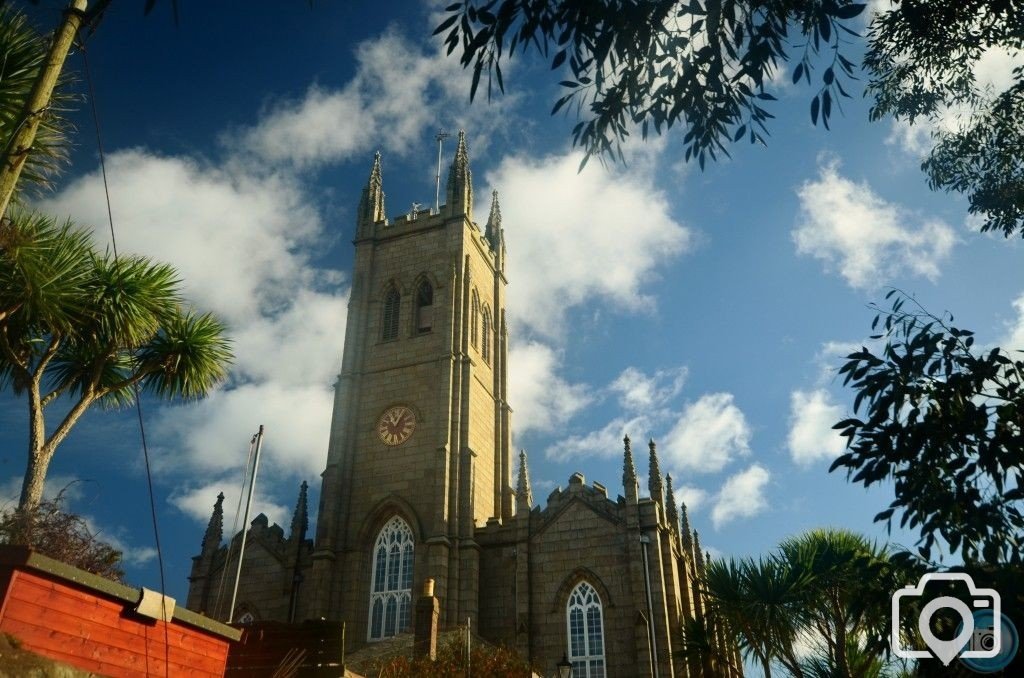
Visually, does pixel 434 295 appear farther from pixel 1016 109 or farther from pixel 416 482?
pixel 1016 109

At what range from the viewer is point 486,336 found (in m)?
41.5

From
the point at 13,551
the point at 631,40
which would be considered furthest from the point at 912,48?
the point at 13,551

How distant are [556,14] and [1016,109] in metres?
9.57

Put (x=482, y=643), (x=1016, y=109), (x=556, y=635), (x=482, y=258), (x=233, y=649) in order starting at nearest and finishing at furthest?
(x=1016, y=109) < (x=233, y=649) < (x=482, y=643) < (x=556, y=635) < (x=482, y=258)

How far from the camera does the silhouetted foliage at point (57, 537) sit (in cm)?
1587

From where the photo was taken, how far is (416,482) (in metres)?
34.1

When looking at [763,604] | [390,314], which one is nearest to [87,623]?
[763,604]

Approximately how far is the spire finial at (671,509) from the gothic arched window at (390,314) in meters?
14.2

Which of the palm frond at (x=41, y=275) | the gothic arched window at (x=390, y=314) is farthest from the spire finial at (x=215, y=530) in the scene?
the palm frond at (x=41, y=275)

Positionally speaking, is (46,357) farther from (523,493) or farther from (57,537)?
(523,493)

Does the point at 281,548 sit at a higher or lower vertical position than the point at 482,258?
lower
